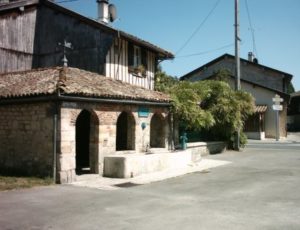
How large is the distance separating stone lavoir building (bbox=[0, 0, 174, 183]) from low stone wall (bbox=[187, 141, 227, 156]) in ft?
8.69

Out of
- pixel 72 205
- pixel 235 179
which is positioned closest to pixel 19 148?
pixel 72 205

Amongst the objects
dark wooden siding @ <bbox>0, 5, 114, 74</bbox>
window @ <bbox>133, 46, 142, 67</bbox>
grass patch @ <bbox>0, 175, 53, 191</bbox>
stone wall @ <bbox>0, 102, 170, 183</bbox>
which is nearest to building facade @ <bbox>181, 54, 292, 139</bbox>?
window @ <bbox>133, 46, 142, 67</bbox>

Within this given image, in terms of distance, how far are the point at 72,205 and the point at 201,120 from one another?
1221 cm

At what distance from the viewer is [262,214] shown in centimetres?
830

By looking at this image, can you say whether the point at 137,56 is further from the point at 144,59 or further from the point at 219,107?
the point at 219,107

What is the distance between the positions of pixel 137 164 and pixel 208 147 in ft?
29.6

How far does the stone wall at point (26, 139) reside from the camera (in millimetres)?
12477

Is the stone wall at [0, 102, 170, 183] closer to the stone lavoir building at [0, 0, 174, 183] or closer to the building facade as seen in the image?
the stone lavoir building at [0, 0, 174, 183]

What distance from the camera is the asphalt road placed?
7.40 metres

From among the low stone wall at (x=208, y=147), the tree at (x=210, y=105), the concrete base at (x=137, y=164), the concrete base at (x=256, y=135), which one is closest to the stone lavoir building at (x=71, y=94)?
the concrete base at (x=137, y=164)

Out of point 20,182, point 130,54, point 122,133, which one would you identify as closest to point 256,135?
point 130,54

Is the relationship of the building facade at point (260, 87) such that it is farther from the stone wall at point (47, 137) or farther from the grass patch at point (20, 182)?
the grass patch at point (20, 182)

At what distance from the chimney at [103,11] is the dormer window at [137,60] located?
7.65ft

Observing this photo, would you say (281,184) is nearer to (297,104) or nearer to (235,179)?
(235,179)
